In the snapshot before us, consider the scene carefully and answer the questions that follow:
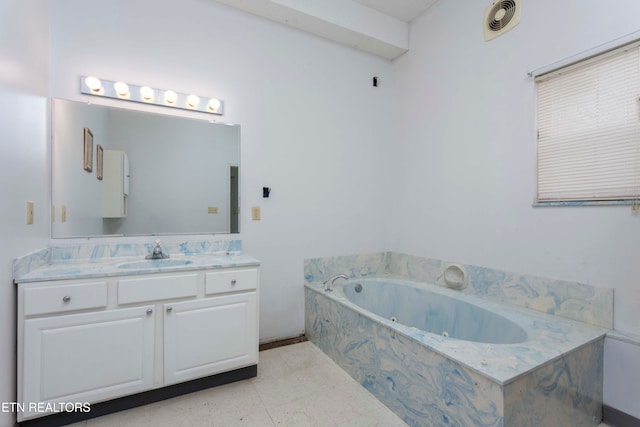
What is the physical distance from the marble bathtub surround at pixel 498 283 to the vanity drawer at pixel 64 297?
1.55 m

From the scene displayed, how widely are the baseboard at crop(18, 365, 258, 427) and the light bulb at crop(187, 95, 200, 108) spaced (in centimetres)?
192

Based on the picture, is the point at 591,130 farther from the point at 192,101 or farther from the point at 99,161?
the point at 99,161

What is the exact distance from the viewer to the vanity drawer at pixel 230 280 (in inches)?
73.8

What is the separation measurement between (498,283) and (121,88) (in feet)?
9.78

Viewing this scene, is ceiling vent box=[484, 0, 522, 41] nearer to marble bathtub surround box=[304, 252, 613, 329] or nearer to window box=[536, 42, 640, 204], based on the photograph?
window box=[536, 42, 640, 204]

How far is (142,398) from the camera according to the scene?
174 centimetres

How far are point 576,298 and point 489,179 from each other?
0.93m

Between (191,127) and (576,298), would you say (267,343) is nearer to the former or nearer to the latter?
(191,127)

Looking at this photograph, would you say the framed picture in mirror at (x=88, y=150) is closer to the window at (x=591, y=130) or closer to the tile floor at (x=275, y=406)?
the tile floor at (x=275, y=406)

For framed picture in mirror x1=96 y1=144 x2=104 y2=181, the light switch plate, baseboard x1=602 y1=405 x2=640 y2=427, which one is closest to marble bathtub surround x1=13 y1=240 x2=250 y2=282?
the light switch plate

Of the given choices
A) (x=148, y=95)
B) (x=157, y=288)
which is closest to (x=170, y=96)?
(x=148, y=95)

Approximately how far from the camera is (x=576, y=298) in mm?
1782

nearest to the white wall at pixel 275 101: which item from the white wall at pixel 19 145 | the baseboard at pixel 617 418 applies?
the white wall at pixel 19 145

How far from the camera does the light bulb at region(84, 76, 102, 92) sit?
194 cm
